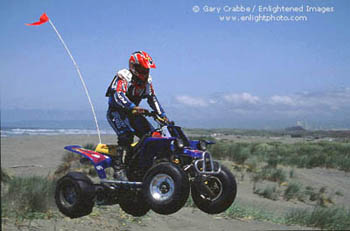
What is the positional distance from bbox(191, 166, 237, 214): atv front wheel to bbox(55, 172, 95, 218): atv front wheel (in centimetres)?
179

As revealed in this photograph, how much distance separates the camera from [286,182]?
36.0 meters

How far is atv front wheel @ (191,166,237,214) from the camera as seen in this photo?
250 inches

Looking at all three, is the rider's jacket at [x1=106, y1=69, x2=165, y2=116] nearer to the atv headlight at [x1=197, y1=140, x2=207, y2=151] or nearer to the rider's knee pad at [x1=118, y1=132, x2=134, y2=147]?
the rider's knee pad at [x1=118, y1=132, x2=134, y2=147]

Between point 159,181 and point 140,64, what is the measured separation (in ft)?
6.31

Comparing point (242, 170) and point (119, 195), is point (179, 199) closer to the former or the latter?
point (119, 195)

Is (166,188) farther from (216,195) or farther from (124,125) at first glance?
(124,125)

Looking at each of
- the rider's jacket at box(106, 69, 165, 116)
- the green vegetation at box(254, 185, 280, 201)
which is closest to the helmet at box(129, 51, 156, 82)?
the rider's jacket at box(106, 69, 165, 116)

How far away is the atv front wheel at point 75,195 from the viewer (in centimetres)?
682

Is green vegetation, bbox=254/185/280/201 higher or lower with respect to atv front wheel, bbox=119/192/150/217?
lower

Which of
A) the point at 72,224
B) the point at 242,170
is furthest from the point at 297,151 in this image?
the point at 72,224

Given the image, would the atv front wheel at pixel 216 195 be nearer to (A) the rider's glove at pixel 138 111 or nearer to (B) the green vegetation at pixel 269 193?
(A) the rider's glove at pixel 138 111

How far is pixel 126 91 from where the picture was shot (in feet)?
22.5

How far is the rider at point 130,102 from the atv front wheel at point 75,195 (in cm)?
57

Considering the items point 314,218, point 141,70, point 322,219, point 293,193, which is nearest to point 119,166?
point 141,70
